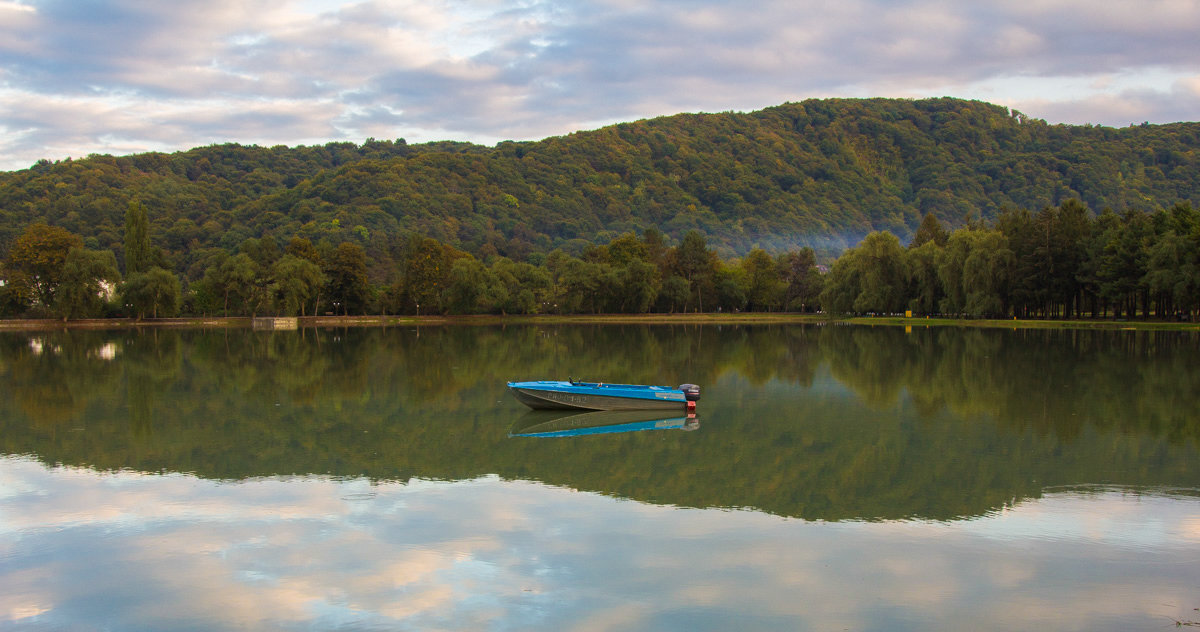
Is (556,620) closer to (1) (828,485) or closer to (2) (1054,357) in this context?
(1) (828,485)

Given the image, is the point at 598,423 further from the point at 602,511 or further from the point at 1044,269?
the point at 1044,269

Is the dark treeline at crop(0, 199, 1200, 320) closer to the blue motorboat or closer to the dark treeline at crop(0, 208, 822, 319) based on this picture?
the dark treeline at crop(0, 208, 822, 319)

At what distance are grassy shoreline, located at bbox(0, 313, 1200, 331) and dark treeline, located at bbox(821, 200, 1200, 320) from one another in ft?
6.66

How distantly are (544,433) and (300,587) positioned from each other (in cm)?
993

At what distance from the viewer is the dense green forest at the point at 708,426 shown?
14852 mm

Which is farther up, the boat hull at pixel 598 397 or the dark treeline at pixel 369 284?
the dark treeline at pixel 369 284

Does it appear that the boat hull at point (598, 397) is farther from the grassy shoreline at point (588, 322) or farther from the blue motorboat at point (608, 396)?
the grassy shoreline at point (588, 322)

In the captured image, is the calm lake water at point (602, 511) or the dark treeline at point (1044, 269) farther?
the dark treeline at point (1044, 269)

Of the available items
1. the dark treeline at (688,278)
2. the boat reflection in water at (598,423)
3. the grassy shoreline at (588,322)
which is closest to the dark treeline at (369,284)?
the dark treeline at (688,278)

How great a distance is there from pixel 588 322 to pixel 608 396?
79744 millimetres

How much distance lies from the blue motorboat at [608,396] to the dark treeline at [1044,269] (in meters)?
51.4

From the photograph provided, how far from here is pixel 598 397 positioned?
2242 cm

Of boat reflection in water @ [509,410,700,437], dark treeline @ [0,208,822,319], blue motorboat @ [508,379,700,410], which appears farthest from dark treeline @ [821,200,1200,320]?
boat reflection in water @ [509,410,700,437]

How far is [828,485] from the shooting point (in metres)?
14.5
